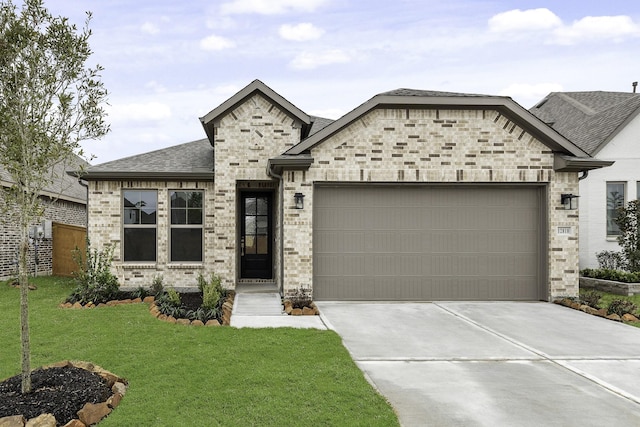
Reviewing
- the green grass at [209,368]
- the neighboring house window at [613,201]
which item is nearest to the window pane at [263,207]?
the green grass at [209,368]

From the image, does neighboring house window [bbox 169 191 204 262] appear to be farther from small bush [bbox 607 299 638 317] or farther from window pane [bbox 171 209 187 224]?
small bush [bbox 607 299 638 317]

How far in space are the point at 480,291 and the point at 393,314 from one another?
2.87 m

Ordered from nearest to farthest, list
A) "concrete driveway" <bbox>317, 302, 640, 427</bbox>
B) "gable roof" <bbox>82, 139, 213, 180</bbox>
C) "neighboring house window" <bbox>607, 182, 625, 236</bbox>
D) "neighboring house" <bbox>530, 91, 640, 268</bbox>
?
1. "concrete driveway" <bbox>317, 302, 640, 427</bbox>
2. "gable roof" <bbox>82, 139, 213, 180</bbox>
3. "neighboring house" <bbox>530, 91, 640, 268</bbox>
4. "neighboring house window" <bbox>607, 182, 625, 236</bbox>

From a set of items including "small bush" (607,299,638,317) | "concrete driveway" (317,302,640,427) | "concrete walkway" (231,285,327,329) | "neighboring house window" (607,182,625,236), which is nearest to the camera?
"concrete driveway" (317,302,640,427)

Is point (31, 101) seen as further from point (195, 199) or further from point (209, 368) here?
point (195, 199)

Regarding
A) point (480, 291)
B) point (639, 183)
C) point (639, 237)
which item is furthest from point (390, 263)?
point (639, 183)

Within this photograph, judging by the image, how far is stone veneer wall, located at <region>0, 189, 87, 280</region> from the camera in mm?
15453

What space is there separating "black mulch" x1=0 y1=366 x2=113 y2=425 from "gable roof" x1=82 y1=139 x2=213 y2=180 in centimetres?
707

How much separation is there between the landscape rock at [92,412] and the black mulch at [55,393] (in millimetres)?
94

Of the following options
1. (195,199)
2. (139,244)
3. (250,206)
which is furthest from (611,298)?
(139,244)

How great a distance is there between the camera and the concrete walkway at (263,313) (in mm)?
8570

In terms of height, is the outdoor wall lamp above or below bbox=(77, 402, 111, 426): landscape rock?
above

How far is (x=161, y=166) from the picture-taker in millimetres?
12641

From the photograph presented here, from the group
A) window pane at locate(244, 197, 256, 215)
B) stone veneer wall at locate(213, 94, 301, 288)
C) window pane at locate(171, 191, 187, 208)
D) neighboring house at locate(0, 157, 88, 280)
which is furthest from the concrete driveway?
neighboring house at locate(0, 157, 88, 280)
